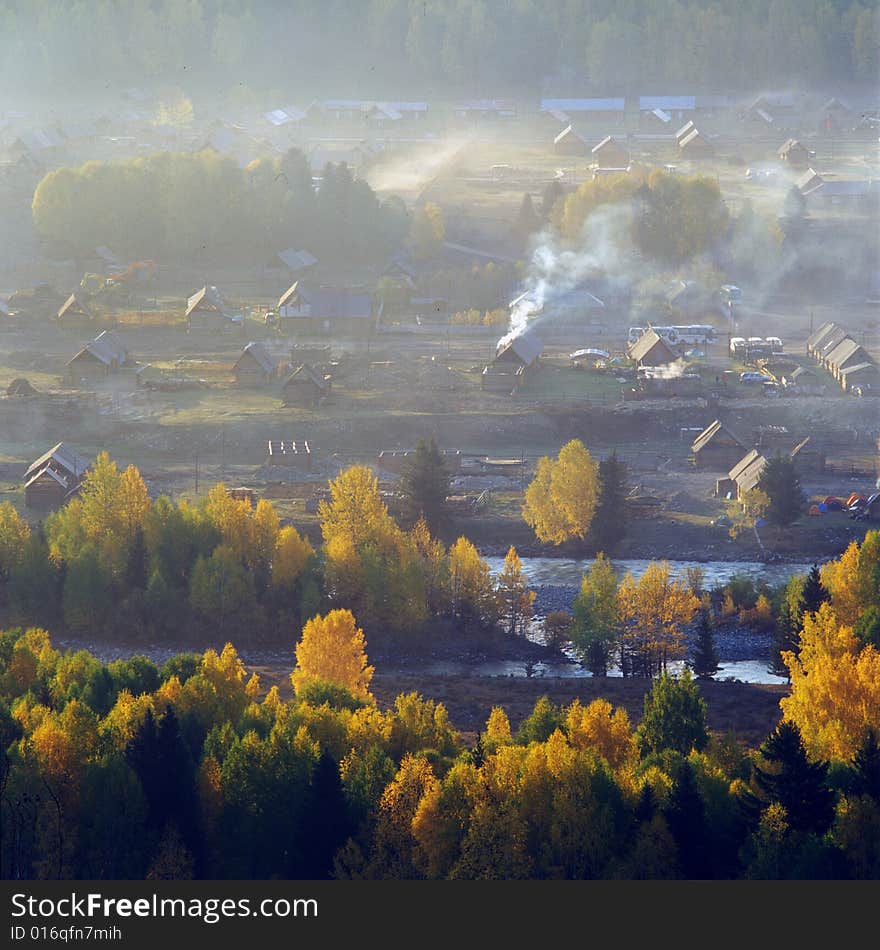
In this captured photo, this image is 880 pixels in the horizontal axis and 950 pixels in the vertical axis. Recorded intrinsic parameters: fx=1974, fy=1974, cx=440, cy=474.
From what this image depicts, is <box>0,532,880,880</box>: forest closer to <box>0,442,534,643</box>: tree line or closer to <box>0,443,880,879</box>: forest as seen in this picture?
<box>0,443,880,879</box>: forest

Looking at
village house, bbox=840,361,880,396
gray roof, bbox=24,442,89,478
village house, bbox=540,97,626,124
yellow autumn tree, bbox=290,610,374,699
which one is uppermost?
village house, bbox=540,97,626,124

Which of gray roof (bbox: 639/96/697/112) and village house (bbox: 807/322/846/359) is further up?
gray roof (bbox: 639/96/697/112)

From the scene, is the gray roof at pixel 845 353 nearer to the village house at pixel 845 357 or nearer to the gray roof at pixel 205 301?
the village house at pixel 845 357

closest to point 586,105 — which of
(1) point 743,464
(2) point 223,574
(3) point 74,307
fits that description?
(3) point 74,307

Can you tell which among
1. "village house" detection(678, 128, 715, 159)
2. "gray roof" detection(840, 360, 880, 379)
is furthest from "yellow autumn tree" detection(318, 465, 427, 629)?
"village house" detection(678, 128, 715, 159)

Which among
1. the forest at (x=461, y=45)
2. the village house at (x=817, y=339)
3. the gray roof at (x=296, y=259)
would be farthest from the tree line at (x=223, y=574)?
the forest at (x=461, y=45)

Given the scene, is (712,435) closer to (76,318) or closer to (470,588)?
(470,588)

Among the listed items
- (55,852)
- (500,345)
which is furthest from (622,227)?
(55,852)

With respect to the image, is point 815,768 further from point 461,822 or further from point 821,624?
point 821,624
